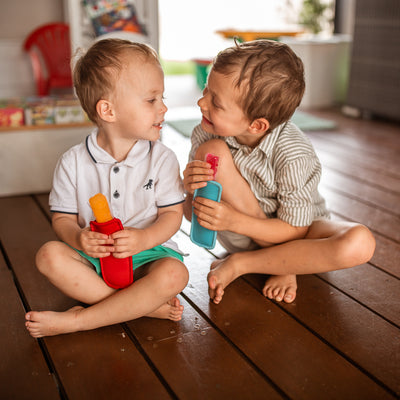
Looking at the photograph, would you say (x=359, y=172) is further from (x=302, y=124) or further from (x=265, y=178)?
(x=265, y=178)

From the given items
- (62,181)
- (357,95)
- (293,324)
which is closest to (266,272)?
(293,324)

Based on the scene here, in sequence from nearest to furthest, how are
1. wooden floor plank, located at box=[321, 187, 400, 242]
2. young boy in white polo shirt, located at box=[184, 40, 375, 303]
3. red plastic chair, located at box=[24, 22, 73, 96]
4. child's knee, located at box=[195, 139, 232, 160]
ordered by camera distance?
1. young boy in white polo shirt, located at box=[184, 40, 375, 303]
2. child's knee, located at box=[195, 139, 232, 160]
3. wooden floor plank, located at box=[321, 187, 400, 242]
4. red plastic chair, located at box=[24, 22, 73, 96]

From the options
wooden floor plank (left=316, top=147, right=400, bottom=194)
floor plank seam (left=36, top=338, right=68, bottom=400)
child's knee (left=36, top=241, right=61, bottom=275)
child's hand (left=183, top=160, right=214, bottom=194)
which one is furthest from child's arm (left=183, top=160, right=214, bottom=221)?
wooden floor plank (left=316, top=147, right=400, bottom=194)

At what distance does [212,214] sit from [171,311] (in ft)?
0.74

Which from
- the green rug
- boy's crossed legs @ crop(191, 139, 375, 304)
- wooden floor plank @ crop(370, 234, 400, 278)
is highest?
boy's crossed legs @ crop(191, 139, 375, 304)

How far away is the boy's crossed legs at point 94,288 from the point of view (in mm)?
1036

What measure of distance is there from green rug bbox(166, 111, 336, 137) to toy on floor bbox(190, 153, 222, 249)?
154 cm

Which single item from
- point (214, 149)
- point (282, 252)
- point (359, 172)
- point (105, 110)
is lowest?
point (359, 172)

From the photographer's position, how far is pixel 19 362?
0.97 metres

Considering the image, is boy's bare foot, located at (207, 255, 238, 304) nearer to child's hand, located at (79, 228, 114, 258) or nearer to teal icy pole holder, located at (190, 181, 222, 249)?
teal icy pole holder, located at (190, 181, 222, 249)

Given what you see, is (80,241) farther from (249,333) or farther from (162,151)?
(249,333)

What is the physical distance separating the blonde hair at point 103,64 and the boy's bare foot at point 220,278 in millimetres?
458

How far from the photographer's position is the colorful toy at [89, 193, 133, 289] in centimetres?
100

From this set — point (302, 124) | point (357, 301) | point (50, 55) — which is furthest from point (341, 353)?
point (50, 55)
